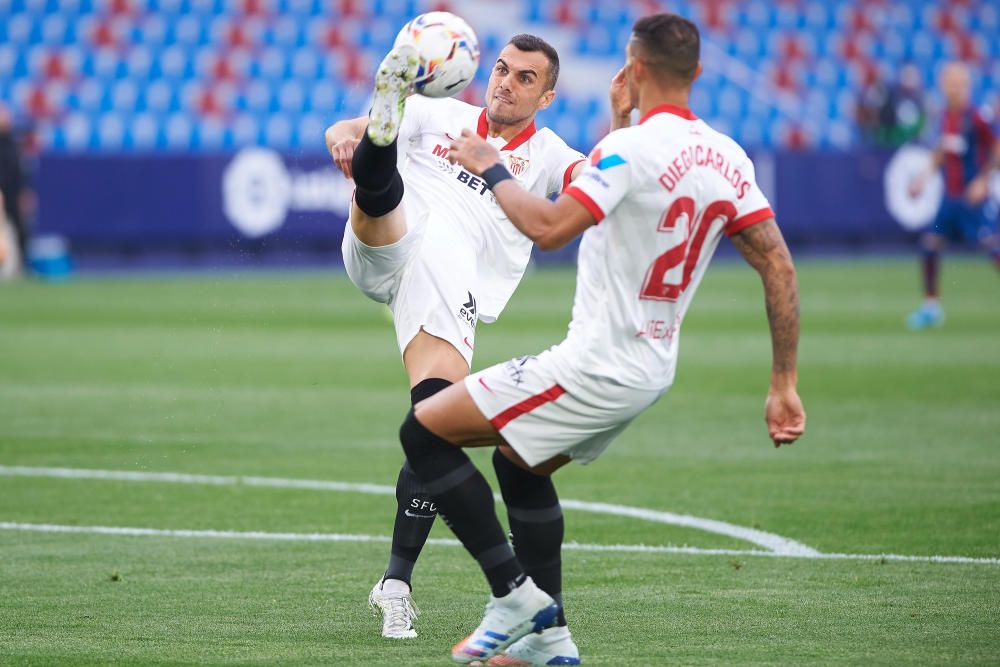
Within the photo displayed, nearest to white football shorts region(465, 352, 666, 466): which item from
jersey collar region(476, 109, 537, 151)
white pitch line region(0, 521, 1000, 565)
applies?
jersey collar region(476, 109, 537, 151)

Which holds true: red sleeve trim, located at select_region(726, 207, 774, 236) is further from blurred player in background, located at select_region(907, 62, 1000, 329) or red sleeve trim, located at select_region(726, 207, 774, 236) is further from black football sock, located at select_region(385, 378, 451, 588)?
blurred player in background, located at select_region(907, 62, 1000, 329)

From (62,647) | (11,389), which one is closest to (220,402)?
(11,389)

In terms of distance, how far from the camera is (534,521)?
17.4 ft

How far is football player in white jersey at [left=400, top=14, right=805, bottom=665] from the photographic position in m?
4.77

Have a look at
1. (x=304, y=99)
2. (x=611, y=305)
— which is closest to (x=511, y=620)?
(x=611, y=305)

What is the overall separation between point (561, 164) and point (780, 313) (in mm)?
1627

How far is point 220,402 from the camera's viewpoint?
12.4m

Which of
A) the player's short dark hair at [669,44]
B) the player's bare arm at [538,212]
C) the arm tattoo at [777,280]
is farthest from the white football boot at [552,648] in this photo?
the player's short dark hair at [669,44]

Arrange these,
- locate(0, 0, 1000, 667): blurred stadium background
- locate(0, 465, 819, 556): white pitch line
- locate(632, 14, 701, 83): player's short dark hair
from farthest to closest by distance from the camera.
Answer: locate(0, 465, 819, 556): white pitch line < locate(0, 0, 1000, 667): blurred stadium background < locate(632, 14, 701, 83): player's short dark hair

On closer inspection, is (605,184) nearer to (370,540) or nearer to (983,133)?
(370,540)

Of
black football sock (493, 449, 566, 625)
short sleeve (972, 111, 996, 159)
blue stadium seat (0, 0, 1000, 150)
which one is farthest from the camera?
blue stadium seat (0, 0, 1000, 150)

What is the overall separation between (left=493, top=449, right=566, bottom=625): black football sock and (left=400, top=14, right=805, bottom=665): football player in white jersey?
207mm

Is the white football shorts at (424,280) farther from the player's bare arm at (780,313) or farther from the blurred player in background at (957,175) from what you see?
the blurred player in background at (957,175)

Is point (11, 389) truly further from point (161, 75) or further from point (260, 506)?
point (161, 75)
